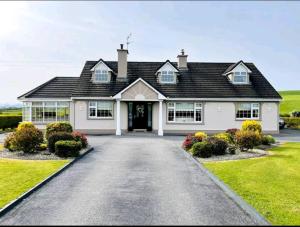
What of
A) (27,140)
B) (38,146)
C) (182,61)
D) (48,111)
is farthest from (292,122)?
(27,140)

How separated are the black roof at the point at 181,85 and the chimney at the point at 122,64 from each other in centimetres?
62

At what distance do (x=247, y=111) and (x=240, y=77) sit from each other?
369cm

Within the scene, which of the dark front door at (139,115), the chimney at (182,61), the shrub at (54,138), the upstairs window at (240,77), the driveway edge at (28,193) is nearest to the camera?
the driveway edge at (28,193)

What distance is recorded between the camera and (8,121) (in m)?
39.6

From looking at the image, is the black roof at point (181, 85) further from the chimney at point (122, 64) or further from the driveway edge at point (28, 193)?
the driveway edge at point (28, 193)

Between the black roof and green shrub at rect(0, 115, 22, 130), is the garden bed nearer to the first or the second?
the black roof

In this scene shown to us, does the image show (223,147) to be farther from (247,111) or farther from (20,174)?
(247,111)

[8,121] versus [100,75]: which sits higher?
[100,75]

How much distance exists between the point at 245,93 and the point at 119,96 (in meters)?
12.0

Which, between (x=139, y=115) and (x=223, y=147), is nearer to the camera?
(x=223, y=147)

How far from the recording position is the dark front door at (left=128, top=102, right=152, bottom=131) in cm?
3366

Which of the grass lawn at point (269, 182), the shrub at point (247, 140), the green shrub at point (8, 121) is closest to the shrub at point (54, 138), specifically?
the grass lawn at point (269, 182)

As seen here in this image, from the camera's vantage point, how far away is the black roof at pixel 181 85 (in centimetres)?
3331

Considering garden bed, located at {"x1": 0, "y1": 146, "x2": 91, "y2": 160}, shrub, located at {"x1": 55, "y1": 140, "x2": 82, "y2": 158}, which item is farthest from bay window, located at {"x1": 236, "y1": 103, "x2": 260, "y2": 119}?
shrub, located at {"x1": 55, "y1": 140, "x2": 82, "y2": 158}
